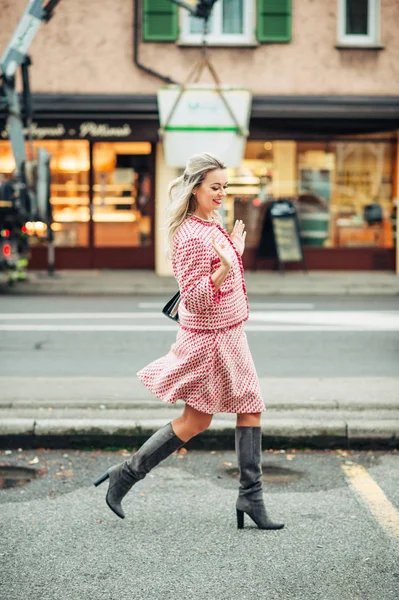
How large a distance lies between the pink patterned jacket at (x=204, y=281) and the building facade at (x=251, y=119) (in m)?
13.5

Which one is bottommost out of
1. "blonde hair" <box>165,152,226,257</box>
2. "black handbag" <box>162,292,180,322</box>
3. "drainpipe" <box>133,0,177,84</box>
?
"black handbag" <box>162,292,180,322</box>

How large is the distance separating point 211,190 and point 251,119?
A: 13798 mm

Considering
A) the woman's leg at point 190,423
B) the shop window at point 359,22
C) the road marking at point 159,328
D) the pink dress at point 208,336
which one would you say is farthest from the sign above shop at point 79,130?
the woman's leg at point 190,423

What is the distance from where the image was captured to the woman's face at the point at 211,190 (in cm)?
441

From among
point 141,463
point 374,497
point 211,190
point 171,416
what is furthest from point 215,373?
point 171,416

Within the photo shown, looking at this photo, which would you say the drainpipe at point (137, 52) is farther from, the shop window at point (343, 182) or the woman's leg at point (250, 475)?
the woman's leg at point (250, 475)

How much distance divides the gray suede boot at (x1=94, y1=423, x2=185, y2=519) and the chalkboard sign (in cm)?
1360

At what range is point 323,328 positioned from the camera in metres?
11.5

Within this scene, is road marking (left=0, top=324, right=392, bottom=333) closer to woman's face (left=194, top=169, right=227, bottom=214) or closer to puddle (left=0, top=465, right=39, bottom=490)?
puddle (left=0, top=465, right=39, bottom=490)

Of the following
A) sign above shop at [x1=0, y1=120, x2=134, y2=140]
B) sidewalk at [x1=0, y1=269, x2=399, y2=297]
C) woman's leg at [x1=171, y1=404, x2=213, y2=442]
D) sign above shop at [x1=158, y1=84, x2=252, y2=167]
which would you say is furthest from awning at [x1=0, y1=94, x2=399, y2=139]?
woman's leg at [x1=171, y1=404, x2=213, y2=442]

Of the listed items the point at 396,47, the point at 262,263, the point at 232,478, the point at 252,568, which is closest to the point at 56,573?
the point at 252,568

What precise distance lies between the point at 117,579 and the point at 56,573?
0.88ft

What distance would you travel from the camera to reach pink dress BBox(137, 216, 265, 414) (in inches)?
171

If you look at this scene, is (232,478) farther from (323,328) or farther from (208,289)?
(323,328)
